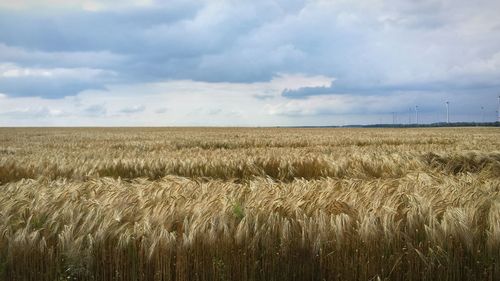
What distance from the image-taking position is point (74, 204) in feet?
15.8

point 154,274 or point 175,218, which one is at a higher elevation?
point 175,218

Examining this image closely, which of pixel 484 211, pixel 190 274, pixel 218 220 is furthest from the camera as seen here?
pixel 484 211

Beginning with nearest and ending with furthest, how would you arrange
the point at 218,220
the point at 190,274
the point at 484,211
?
the point at 190,274 < the point at 218,220 < the point at 484,211

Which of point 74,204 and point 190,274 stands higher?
point 74,204

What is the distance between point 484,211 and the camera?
4766 millimetres

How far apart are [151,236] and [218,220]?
692mm

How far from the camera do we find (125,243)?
3.71 meters

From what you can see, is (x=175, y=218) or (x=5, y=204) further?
(x=5, y=204)

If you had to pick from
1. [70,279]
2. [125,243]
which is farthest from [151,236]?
[70,279]

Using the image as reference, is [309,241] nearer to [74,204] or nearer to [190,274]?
[190,274]

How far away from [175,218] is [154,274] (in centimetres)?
87

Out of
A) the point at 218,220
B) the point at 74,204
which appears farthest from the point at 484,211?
the point at 74,204

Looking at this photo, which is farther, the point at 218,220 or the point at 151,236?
the point at 218,220

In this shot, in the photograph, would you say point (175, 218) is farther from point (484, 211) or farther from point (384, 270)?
point (484, 211)
